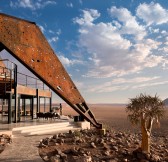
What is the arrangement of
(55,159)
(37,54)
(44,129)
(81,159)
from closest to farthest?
(55,159)
(81,159)
(37,54)
(44,129)

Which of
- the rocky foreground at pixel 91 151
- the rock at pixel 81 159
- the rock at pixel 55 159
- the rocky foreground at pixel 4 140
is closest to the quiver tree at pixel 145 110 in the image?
the rocky foreground at pixel 91 151

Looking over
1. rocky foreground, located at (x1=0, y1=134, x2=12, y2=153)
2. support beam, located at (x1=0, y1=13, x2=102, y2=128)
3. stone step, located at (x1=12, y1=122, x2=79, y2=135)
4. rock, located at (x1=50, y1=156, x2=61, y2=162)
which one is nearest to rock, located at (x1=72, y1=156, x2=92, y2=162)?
rock, located at (x1=50, y1=156, x2=61, y2=162)

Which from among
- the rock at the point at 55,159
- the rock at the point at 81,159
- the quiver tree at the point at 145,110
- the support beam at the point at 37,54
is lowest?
the rock at the point at 81,159

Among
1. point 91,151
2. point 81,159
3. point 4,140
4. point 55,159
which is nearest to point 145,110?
point 91,151

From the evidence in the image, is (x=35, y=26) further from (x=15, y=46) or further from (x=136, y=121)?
(x=136, y=121)

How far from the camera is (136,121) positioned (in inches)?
497

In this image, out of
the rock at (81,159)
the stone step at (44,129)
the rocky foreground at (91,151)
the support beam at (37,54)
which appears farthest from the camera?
the stone step at (44,129)

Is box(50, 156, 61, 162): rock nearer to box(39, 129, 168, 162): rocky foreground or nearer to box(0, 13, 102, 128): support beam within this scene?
box(39, 129, 168, 162): rocky foreground

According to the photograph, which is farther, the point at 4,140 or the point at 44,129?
the point at 44,129

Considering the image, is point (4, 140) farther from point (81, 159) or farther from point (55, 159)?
point (81, 159)

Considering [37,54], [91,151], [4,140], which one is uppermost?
[37,54]

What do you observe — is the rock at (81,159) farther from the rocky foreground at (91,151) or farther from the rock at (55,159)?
the rock at (55,159)

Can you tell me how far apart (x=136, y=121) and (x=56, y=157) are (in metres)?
4.67

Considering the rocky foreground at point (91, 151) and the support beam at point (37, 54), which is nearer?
the rocky foreground at point (91, 151)
